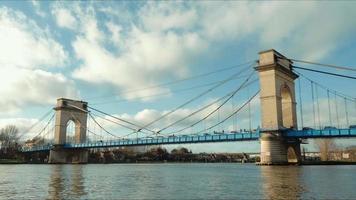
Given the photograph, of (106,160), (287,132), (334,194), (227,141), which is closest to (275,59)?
(287,132)

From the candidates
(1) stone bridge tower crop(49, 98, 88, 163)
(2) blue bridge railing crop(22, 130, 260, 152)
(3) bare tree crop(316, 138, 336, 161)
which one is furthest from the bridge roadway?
(3) bare tree crop(316, 138, 336, 161)

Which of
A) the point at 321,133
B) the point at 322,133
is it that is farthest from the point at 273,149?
the point at 322,133

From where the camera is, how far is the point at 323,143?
372ft

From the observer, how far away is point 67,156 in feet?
396

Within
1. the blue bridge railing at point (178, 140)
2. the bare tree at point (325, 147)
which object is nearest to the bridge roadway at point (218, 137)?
the blue bridge railing at point (178, 140)

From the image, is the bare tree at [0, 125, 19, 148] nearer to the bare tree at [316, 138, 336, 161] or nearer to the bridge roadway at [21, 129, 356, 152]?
the bridge roadway at [21, 129, 356, 152]

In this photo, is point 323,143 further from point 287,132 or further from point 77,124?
point 77,124

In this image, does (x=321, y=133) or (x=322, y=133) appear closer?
(x=322, y=133)

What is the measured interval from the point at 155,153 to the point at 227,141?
273ft

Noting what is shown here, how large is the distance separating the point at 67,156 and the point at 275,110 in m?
72.0

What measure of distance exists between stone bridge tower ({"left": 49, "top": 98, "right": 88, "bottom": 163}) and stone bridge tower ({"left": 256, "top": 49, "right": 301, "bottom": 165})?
6633 centimetres

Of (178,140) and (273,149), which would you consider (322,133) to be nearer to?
(273,149)

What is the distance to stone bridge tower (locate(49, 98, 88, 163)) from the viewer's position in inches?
4651

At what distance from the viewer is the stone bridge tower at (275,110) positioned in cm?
6869
